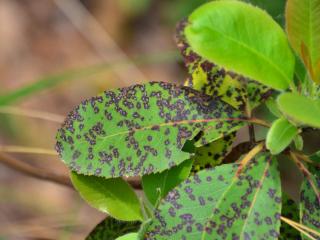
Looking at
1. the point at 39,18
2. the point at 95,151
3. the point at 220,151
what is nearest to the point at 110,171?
the point at 95,151

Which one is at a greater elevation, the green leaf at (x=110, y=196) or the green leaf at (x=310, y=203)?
the green leaf at (x=110, y=196)

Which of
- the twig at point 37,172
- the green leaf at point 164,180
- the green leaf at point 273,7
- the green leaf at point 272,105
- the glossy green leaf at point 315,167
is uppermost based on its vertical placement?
the green leaf at point 273,7

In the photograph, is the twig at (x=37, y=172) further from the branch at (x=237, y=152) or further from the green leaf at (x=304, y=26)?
the green leaf at (x=304, y=26)

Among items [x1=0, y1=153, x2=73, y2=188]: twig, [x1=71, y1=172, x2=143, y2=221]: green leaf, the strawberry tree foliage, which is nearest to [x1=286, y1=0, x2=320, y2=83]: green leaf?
the strawberry tree foliage

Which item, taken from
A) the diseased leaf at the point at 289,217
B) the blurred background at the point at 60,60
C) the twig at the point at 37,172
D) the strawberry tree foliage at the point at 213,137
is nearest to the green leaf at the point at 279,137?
the strawberry tree foliage at the point at 213,137

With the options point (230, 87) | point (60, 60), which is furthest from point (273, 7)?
point (60, 60)

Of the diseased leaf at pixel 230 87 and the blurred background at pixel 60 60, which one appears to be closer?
the diseased leaf at pixel 230 87

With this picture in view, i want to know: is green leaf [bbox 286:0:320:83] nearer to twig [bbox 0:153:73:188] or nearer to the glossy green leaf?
the glossy green leaf

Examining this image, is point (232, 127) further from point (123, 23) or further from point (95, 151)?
point (123, 23)
